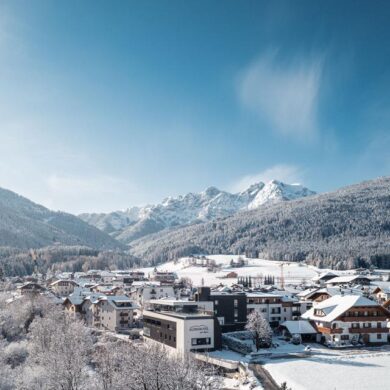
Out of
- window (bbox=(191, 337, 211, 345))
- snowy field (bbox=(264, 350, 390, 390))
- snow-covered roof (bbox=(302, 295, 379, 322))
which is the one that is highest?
snow-covered roof (bbox=(302, 295, 379, 322))

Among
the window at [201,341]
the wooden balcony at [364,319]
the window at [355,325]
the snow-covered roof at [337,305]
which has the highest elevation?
the snow-covered roof at [337,305]

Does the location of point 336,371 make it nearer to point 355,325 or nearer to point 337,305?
point 355,325

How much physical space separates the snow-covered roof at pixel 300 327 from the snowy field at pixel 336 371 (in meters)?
10.1

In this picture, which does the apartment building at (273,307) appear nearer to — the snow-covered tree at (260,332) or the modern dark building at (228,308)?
the modern dark building at (228,308)

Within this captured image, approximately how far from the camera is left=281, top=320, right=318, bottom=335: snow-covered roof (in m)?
72.0

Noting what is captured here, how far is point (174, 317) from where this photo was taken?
212 ft

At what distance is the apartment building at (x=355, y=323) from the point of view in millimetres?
69062

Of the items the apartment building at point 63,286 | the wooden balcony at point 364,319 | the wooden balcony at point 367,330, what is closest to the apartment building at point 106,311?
the wooden balcony at point 364,319

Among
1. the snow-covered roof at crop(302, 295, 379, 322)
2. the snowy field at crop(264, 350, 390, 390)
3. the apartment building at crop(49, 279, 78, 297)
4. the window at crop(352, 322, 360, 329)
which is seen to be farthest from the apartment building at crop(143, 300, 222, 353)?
the apartment building at crop(49, 279, 78, 297)

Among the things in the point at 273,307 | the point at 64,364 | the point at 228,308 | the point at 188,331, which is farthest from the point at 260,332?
the point at 64,364

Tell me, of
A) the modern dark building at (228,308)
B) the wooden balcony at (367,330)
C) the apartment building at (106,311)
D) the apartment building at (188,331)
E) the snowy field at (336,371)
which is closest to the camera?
the snowy field at (336,371)

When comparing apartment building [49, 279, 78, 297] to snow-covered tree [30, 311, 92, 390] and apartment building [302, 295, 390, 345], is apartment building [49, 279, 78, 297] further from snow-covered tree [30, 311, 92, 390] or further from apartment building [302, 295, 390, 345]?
apartment building [302, 295, 390, 345]

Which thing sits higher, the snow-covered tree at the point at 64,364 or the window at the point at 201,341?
the snow-covered tree at the point at 64,364

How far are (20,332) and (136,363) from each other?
5991cm
